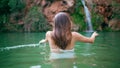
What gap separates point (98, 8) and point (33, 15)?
7.15m

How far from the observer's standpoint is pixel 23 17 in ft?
118

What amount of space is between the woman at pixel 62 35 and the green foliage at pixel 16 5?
29.1m

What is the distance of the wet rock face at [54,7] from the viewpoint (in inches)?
1366

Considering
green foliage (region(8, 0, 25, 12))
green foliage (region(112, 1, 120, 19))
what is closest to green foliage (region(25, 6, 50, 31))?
green foliage (region(8, 0, 25, 12))

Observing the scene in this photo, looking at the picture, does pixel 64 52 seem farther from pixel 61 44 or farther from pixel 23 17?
pixel 23 17

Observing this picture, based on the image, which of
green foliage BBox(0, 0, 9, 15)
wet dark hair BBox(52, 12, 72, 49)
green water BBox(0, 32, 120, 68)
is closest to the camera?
wet dark hair BBox(52, 12, 72, 49)

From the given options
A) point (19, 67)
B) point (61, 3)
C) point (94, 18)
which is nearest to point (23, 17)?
point (61, 3)

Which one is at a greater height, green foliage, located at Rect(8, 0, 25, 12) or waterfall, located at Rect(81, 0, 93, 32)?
green foliage, located at Rect(8, 0, 25, 12)

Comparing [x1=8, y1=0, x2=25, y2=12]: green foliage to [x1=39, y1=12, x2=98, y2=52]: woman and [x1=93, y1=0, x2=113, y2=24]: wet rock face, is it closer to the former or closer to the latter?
[x1=93, y1=0, x2=113, y2=24]: wet rock face

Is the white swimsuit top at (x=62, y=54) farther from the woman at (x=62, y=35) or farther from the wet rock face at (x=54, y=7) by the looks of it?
the wet rock face at (x=54, y=7)

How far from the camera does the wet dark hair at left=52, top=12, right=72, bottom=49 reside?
6160 mm

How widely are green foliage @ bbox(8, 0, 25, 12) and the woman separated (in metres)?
29.1

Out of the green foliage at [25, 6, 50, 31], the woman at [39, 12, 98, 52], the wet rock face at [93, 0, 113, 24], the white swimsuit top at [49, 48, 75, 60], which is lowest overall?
the green foliage at [25, 6, 50, 31]

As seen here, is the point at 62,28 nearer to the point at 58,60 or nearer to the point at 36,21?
the point at 58,60
